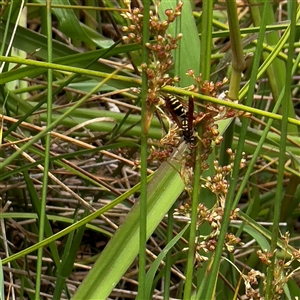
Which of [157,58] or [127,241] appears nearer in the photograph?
[157,58]

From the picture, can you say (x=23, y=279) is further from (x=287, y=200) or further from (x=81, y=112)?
(x=287, y=200)

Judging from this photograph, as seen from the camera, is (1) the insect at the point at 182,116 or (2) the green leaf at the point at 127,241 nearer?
(1) the insect at the point at 182,116

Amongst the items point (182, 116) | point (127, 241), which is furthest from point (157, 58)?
point (127, 241)

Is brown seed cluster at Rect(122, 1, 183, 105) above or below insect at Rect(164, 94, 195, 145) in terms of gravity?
above

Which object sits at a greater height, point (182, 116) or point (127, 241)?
point (182, 116)

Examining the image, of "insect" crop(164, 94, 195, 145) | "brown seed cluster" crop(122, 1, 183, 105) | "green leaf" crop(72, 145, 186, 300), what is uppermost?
"brown seed cluster" crop(122, 1, 183, 105)

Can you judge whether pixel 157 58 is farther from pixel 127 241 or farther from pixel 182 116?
pixel 127 241

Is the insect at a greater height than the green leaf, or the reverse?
the insect

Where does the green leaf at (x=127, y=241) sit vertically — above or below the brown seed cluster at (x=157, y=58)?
below

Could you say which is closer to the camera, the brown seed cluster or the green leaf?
the brown seed cluster
